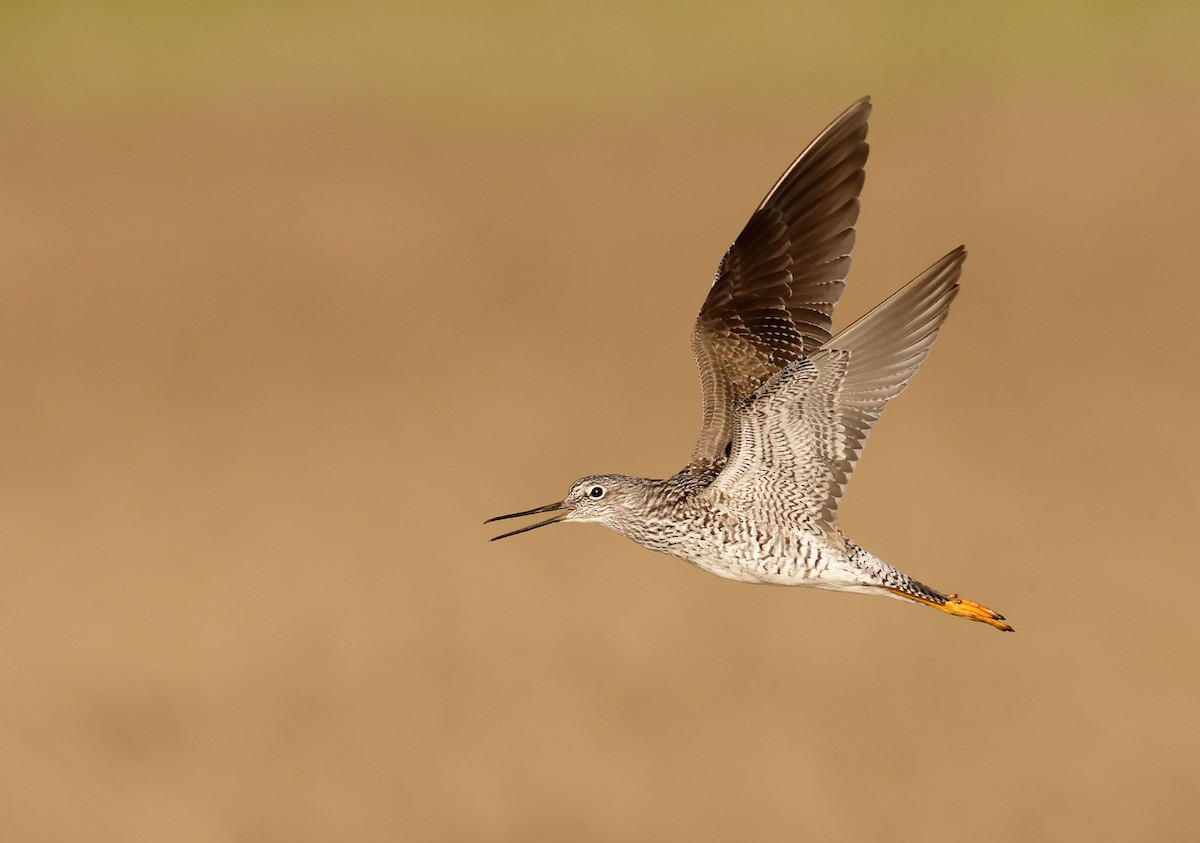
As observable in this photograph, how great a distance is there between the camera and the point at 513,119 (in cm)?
2245

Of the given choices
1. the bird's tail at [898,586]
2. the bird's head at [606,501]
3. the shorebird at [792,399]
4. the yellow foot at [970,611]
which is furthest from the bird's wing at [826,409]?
the yellow foot at [970,611]

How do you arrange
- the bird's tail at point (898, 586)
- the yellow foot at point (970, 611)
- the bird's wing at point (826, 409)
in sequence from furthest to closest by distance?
the yellow foot at point (970, 611)
the bird's tail at point (898, 586)
the bird's wing at point (826, 409)

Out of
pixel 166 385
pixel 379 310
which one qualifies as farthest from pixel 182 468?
pixel 379 310

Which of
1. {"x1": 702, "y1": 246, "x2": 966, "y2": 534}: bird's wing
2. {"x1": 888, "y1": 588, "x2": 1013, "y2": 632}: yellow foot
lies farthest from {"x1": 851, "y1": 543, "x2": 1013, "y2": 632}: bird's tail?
{"x1": 702, "y1": 246, "x2": 966, "y2": 534}: bird's wing

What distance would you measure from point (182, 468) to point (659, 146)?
739cm

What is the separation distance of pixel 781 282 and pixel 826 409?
134 centimetres

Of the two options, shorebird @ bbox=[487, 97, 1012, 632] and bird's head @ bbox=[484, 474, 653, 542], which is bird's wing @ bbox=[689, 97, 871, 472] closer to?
shorebird @ bbox=[487, 97, 1012, 632]

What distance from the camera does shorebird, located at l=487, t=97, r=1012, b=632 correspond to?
300 inches

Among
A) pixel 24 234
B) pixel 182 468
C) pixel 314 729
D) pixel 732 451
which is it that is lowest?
pixel 314 729

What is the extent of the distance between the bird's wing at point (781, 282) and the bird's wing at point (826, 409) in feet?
2.15

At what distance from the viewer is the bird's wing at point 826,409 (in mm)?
7559

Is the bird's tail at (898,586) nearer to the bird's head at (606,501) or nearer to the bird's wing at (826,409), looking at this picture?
the bird's wing at (826,409)

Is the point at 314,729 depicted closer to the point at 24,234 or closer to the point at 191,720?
the point at 191,720

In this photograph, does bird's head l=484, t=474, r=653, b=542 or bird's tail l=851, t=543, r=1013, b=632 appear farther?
bird's head l=484, t=474, r=653, b=542
